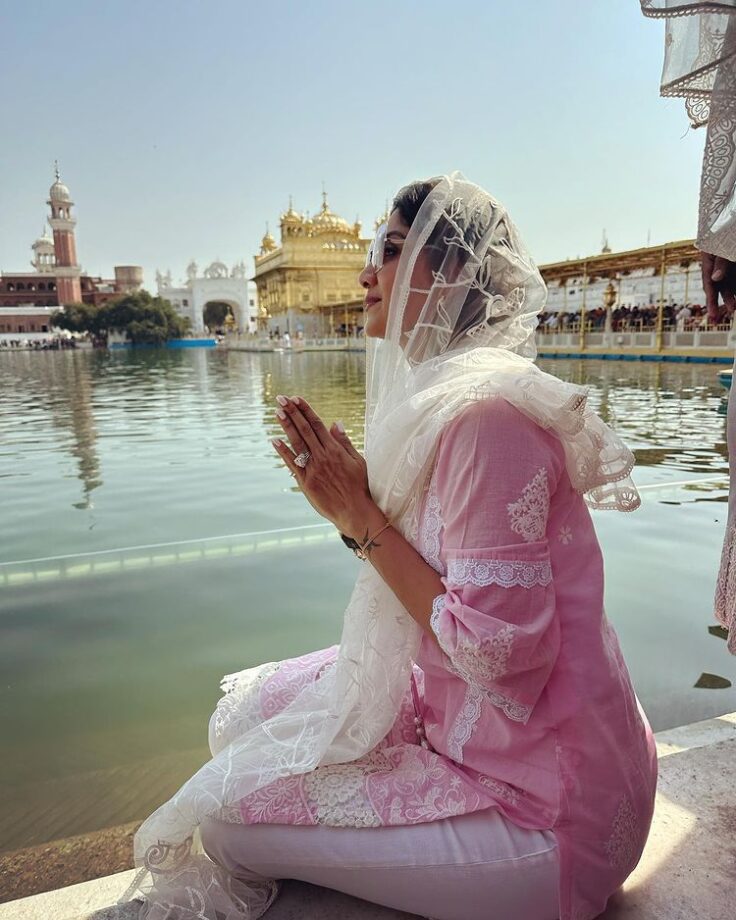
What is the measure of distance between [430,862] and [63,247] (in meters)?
64.2

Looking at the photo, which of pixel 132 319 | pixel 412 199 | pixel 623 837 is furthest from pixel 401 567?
pixel 132 319

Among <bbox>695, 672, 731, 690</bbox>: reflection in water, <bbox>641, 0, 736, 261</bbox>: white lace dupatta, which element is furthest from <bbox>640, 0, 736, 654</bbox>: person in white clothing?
<bbox>695, 672, 731, 690</bbox>: reflection in water

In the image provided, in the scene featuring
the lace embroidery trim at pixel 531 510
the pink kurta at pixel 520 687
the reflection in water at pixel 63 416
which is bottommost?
the reflection in water at pixel 63 416

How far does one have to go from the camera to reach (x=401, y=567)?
1.00 metres

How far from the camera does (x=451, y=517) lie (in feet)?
2.98

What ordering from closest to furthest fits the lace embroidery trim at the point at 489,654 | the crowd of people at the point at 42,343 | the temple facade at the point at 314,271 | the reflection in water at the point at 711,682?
the lace embroidery trim at the point at 489,654 → the reflection in water at the point at 711,682 → the temple facade at the point at 314,271 → the crowd of people at the point at 42,343

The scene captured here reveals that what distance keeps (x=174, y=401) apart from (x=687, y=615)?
964cm

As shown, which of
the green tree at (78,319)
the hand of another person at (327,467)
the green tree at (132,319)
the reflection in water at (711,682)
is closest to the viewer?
the hand of another person at (327,467)

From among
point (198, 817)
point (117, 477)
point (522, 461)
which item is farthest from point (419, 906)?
point (117, 477)

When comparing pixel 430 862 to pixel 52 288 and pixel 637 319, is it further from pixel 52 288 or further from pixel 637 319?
pixel 52 288

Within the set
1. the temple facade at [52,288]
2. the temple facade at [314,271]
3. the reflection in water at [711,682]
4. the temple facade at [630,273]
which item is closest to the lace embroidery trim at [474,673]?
the reflection in water at [711,682]

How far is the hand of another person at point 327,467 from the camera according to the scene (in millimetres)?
1057

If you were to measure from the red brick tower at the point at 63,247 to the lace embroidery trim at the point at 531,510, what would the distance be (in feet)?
204

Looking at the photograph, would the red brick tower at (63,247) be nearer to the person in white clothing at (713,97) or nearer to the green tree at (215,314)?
the green tree at (215,314)
